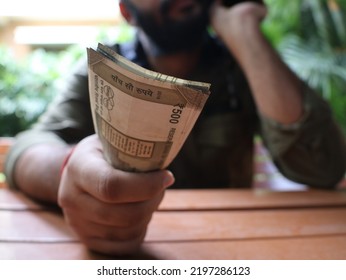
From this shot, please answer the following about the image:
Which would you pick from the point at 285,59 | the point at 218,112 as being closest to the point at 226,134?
the point at 218,112

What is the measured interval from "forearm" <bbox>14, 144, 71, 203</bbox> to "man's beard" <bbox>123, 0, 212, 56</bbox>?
0.30 m

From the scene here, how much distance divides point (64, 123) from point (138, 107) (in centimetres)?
47

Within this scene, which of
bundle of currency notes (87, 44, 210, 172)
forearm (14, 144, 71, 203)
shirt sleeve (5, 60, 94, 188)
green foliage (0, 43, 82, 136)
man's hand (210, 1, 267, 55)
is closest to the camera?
bundle of currency notes (87, 44, 210, 172)

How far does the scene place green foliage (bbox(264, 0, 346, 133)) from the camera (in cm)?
133

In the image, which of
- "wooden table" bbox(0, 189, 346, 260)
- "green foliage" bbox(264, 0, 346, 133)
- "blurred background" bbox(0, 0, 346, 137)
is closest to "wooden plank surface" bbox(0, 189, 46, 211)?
"wooden table" bbox(0, 189, 346, 260)

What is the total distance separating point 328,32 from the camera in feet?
4.77

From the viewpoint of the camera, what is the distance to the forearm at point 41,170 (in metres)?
0.53

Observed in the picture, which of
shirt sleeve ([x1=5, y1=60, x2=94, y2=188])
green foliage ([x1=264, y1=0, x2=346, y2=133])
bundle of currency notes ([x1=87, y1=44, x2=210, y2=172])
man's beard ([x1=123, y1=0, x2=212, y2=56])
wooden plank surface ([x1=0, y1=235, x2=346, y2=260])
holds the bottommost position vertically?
green foliage ([x1=264, y1=0, x2=346, y2=133])

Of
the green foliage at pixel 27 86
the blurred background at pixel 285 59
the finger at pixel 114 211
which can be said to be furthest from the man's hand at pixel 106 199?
the green foliage at pixel 27 86

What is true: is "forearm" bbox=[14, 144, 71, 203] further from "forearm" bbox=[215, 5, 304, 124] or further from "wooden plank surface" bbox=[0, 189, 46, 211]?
"forearm" bbox=[215, 5, 304, 124]

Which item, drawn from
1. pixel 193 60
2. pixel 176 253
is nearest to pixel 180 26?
pixel 193 60

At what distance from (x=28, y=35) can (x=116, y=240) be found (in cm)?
219
